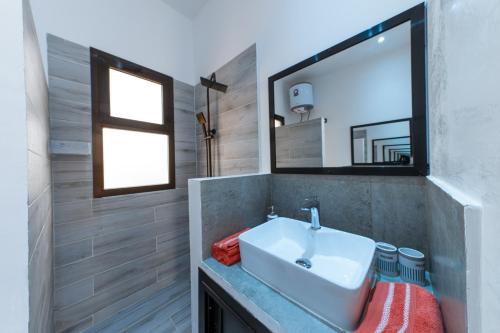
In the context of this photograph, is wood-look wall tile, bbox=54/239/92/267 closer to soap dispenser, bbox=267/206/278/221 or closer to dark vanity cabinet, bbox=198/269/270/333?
dark vanity cabinet, bbox=198/269/270/333

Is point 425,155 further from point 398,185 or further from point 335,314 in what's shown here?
point 335,314

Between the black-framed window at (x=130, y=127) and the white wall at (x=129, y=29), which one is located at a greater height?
the white wall at (x=129, y=29)

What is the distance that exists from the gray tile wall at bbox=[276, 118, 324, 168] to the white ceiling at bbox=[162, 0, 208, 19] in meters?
1.70

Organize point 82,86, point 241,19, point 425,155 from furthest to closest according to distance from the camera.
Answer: point 241,19 < point 82,86 < point 425,155

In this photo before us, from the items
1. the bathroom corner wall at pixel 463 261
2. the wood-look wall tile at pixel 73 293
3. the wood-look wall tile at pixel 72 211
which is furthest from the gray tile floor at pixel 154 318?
the bathroom corner wall at pixel 463 261

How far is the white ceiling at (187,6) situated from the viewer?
1.82 m

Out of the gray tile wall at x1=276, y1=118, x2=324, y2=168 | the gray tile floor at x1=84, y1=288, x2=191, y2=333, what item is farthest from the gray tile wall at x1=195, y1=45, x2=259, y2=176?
the gray tile floor at x1=84, y1=288, x2=191, y2=333

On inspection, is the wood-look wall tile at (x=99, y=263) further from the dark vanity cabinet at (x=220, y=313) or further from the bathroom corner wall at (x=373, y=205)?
the bathroom corner wall at (x=373, y=205)

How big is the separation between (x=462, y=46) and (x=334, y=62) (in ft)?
2.35

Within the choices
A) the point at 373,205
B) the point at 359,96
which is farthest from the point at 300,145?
the point at 373,205

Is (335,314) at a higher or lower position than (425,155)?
lower

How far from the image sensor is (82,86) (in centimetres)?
134

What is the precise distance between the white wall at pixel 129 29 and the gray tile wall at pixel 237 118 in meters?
0.60

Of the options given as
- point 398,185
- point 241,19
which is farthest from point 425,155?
point 241,19
